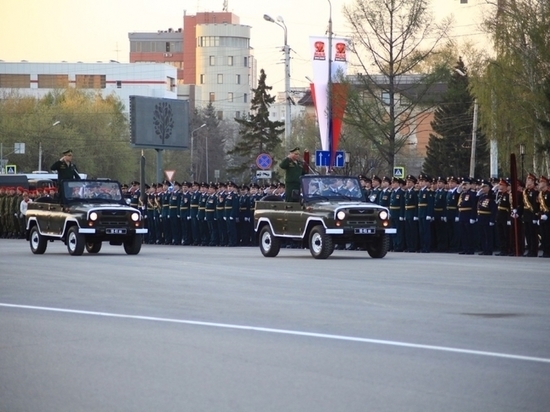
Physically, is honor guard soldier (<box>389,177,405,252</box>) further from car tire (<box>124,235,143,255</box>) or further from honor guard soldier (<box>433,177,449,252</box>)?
car tire (<box>124,235,143,255</box>)

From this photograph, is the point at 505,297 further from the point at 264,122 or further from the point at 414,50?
the point at 264,122

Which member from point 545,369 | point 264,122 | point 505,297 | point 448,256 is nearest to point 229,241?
point 448,256

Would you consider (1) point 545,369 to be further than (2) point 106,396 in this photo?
Yes

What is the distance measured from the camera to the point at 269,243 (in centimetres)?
2948

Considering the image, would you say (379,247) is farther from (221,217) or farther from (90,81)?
(90,81)

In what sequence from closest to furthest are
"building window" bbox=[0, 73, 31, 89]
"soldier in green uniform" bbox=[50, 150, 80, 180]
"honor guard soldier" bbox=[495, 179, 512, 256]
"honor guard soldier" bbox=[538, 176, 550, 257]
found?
"honor guard soldier" bbox=[538, 176, 550, 257], "honor guard soldier" bbox=[495, 179, 512, 256], "soldier in green uniform" bbox=[50, 150, 80, 180], "building window" bbox=[0, 73, 31, 89]

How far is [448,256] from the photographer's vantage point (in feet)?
98.4

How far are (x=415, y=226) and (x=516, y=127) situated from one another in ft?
66.2

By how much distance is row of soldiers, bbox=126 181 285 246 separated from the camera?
130 ft

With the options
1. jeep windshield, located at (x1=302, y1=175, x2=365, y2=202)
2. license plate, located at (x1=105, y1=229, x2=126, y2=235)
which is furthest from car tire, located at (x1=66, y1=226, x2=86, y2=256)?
jeep windshield, located at (x1=302, y1=175, x2=365, y2=202)

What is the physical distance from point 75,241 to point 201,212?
38.9 ft

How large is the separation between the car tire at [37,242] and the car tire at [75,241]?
1653 millimetres

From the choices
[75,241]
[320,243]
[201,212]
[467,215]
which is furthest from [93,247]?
[201,212]

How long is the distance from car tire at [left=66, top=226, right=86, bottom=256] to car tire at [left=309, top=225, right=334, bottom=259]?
5.51 metres
